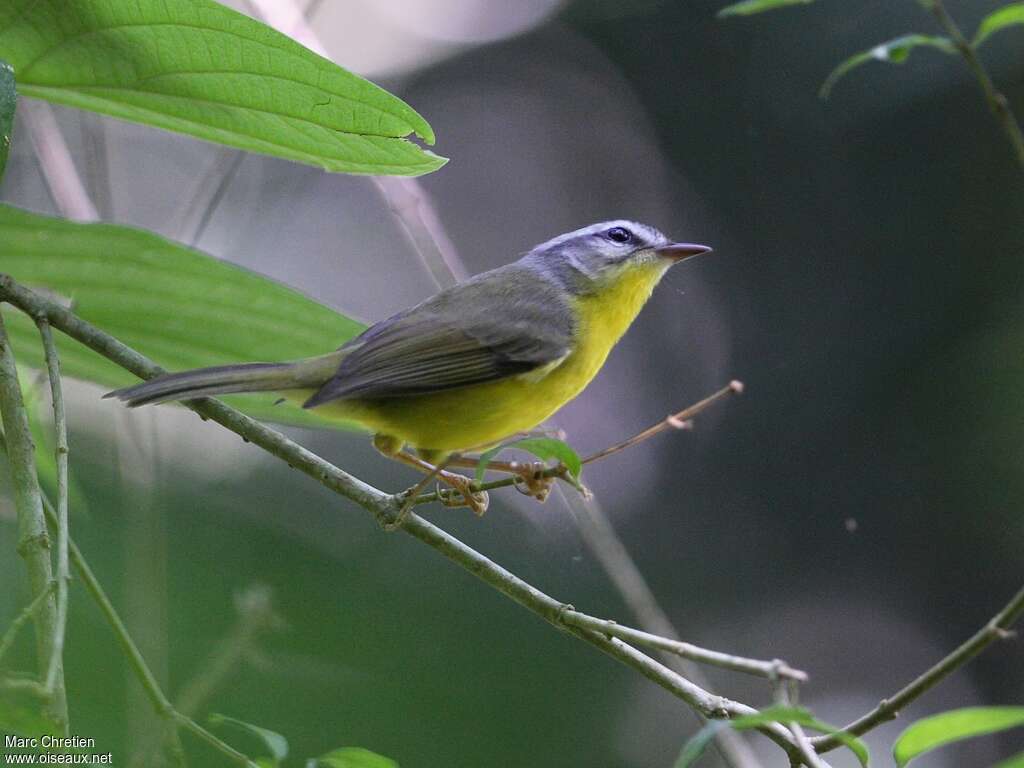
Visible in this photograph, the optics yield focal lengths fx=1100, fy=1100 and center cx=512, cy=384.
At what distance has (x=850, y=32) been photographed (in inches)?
283

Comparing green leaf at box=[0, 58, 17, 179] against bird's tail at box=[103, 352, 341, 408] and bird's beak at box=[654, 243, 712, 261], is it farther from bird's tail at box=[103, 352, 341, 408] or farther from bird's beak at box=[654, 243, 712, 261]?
bird's beak at box=[654, 243, 712, 261]

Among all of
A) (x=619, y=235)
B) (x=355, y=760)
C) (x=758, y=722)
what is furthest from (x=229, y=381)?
(x=619, y=235)

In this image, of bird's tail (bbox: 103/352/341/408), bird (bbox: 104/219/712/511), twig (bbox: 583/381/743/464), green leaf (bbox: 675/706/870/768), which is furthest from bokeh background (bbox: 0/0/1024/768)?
green leaf (bbox: 675/706/870/768)

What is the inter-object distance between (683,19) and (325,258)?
127 inches

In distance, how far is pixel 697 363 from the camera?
762cm

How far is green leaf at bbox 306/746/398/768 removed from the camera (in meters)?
1.36

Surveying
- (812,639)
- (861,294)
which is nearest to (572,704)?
(812,639)

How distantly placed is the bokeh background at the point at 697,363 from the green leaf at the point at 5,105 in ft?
9.73

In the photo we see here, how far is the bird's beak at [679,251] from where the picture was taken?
12.6 feet

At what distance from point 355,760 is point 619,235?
3036 mm

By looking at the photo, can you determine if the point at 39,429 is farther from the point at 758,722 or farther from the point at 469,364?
the point at 758,722

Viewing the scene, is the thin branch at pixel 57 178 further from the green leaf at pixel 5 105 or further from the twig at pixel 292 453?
the green leaf at pixel 5 105

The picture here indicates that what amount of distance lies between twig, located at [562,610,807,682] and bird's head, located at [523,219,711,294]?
2142 millimetres

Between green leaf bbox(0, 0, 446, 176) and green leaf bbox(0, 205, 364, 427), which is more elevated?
green leaf bbox(0, 0, 446, 176)
